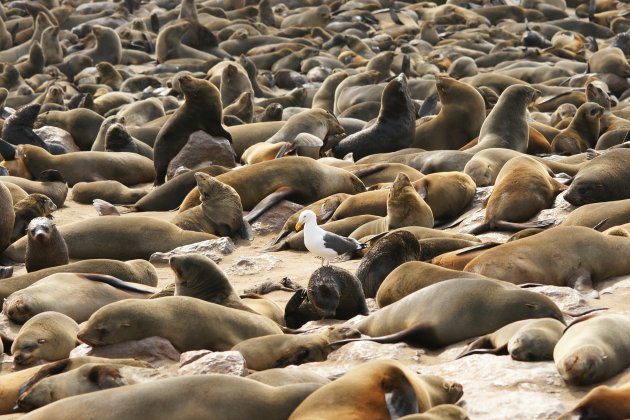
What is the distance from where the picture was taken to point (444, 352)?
5.08m

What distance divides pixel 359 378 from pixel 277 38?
19399 mm

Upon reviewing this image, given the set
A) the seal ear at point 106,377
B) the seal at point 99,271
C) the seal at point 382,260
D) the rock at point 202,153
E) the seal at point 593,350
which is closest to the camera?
the seal at point 593,350

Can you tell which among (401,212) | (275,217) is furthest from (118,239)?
(401,212)

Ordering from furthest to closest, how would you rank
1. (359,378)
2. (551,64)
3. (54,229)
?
(551,64) → (54,229) → (359,378)

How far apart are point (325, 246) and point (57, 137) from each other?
22.6 ft

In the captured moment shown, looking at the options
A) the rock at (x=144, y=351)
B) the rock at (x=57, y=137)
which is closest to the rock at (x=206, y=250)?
the rock at (x=144, y=351)

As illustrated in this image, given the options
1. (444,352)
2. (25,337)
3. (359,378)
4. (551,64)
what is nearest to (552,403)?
(359,378)

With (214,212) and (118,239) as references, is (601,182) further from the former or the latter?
(118,239)

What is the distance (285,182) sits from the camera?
9.59 metres

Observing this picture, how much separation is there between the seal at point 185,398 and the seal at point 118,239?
4.33 m

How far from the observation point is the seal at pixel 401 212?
7.87 metres

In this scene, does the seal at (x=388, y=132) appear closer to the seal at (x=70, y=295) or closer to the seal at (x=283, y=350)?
the seal at (x=70, y=295)

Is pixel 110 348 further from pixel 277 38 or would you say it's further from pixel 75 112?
pixel 277 38

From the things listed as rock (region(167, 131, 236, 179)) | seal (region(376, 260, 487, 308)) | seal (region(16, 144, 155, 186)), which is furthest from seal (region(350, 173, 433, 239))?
seal (region(16, 144, 155, 186))
